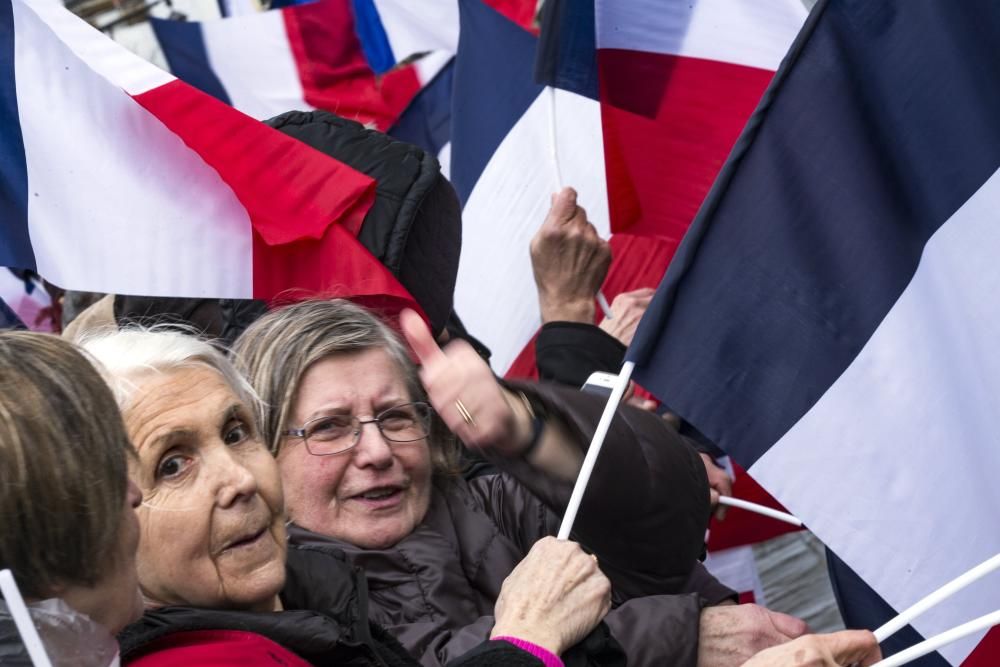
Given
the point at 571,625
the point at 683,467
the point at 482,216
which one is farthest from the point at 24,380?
the point at 482,216

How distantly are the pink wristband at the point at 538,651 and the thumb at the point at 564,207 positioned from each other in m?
1.21

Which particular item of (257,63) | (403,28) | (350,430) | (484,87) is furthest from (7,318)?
(257,63)

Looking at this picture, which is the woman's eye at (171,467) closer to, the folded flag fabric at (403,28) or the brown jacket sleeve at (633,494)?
the brown jacket sleeve at (633,494)

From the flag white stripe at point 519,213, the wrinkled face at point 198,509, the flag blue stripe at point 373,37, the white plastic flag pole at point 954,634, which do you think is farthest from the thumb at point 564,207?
the flag blue stripe at point 373,37

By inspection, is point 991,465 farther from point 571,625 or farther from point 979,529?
point 571,625

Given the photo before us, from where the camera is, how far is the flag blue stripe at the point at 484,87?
134 inches

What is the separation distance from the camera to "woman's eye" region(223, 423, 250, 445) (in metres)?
1.82

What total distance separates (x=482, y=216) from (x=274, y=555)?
170 cm

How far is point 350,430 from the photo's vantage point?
2.23 m

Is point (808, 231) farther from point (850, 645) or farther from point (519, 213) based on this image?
point (519, 213)

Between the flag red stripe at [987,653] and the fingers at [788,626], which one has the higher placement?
the flag red stripe at [987,653]

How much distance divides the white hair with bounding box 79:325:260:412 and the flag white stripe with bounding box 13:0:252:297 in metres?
0.60

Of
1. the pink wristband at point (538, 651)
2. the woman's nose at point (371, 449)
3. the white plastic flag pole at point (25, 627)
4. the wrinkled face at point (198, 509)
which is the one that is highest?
the white plastic flag pole at point (25, 627)

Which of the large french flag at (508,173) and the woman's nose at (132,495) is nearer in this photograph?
the woman's nose at (132,495)
